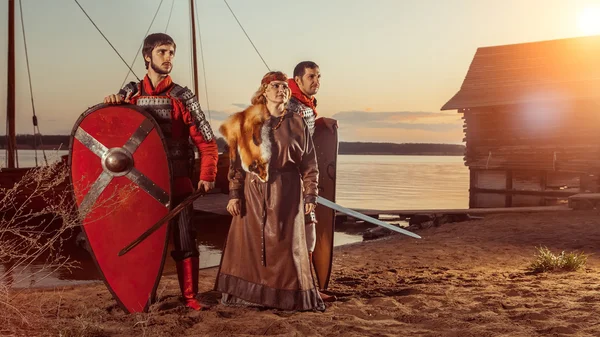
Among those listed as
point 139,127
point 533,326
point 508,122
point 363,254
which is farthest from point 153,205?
point 508,122

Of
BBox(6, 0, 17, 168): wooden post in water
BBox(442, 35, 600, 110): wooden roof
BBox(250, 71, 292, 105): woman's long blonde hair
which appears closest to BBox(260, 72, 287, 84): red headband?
BBox(250, 71, 292, 105): woman's long blonde hair

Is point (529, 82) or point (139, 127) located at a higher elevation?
point (529, 82)

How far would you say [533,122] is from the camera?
21.7m

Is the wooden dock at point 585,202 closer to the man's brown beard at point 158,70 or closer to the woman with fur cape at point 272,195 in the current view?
the woman with fur cape at point 272,195

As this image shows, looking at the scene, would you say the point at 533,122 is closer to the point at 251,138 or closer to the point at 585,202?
the point at 585,202

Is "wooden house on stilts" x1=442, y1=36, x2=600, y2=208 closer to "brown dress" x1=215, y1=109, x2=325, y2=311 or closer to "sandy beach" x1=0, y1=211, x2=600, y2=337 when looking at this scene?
"sandy beach" x1=0, y1=211, x2=600, y2=337

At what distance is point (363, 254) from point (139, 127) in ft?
16.1

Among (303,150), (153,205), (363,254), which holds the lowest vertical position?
(363,254)

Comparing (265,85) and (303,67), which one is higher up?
(303,67)

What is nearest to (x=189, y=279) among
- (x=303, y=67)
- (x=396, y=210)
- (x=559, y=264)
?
(x=303, y=67)

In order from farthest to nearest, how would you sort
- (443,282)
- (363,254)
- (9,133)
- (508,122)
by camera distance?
(508,122), (9,133), (363,254), (443,282)

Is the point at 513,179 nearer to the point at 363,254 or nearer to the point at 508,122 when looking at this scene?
the point at 508,122

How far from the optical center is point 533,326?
4094 mm

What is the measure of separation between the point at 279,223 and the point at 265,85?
99 centimetres
